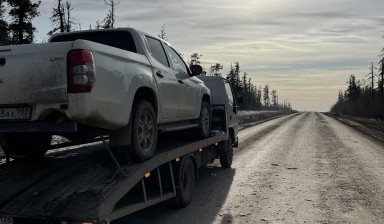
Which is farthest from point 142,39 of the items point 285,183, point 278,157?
point 278,157

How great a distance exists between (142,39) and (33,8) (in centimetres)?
4138

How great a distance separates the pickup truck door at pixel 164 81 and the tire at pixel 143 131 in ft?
1.33

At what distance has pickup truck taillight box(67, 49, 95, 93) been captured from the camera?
13.7ft

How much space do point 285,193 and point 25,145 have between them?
4.64m

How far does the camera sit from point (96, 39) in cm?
624

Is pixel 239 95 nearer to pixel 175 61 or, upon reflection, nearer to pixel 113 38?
pixel 175 61

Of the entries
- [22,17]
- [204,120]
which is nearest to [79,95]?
[204,120]

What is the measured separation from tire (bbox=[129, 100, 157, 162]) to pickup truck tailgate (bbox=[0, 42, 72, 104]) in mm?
1103

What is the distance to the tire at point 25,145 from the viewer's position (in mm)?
5297

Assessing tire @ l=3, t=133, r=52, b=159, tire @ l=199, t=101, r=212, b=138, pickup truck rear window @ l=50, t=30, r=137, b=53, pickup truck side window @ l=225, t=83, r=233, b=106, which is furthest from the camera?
pickup truck side window @ l=225, t=83, r=233, b=106

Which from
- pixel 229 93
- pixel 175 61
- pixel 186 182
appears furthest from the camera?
pixel 229 93

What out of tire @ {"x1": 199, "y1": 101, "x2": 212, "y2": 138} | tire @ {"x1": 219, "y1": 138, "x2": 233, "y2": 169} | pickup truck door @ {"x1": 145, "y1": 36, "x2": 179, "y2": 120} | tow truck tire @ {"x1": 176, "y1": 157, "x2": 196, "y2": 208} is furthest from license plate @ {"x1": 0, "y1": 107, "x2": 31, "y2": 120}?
tire @ {"x1": 219, "y1": 138, "x2": 233, "y2": 169}

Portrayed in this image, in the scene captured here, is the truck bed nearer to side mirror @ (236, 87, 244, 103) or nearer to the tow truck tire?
the tow truck tire

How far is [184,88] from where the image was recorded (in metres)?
7.06
